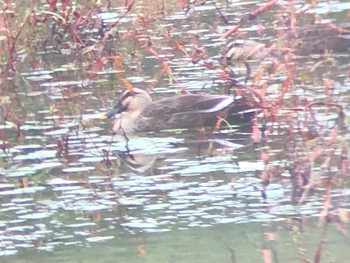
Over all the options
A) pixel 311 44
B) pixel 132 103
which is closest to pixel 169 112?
pixel 132 103

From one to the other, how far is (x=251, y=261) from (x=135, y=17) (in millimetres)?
8780

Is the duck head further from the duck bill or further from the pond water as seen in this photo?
the pond water

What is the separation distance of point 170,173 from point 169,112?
2016mm

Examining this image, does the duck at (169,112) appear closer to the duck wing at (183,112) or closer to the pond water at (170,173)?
the duck wing at (183,112)

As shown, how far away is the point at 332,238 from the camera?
734cm

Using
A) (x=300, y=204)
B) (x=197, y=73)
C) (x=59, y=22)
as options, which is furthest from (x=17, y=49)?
(x=300, y=204)

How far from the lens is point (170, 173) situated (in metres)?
9.06

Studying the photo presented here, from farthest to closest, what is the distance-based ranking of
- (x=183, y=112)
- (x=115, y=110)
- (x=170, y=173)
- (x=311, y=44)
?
(x=311, y=44)
(x=115, y=110)
(x=183, y=112)
(x=170, y=173)

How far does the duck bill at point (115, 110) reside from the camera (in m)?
11.2

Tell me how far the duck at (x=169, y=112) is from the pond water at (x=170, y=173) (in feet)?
0.38

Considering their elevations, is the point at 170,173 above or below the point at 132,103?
below

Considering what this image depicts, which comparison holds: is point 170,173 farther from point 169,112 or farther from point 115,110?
point 115,110

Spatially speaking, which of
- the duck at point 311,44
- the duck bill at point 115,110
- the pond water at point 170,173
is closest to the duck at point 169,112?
the duck bill at point 115,110

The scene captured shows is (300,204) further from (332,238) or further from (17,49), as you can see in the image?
(17,49)
